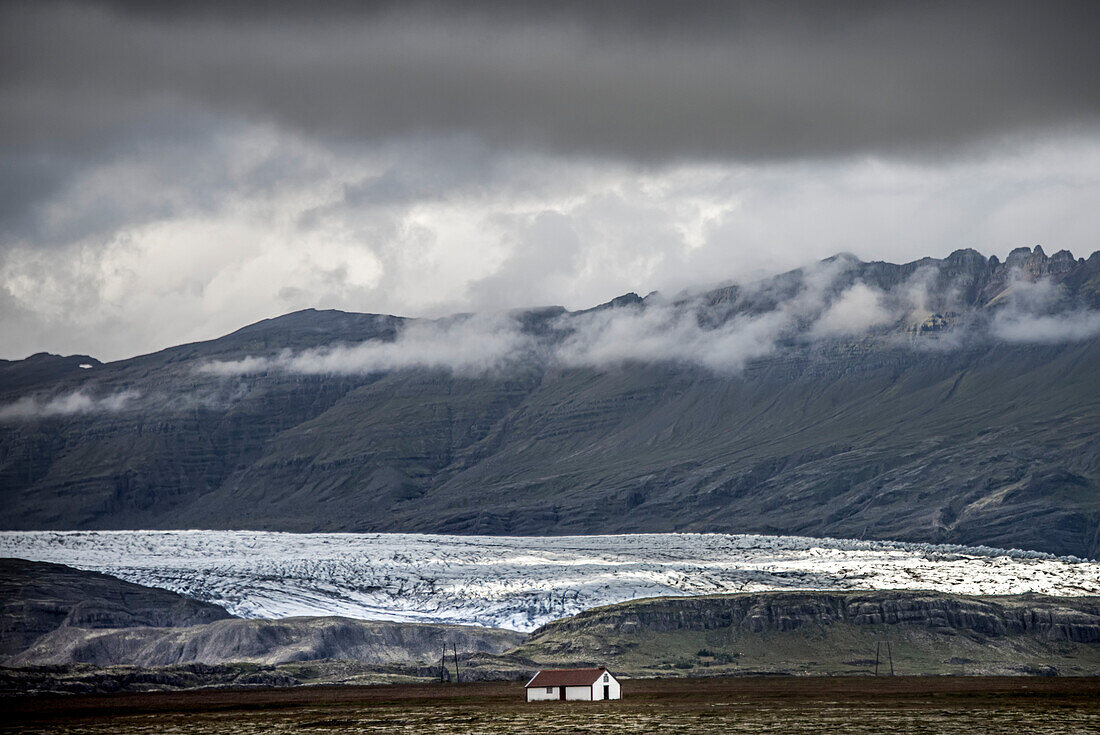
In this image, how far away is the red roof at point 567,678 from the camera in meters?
113

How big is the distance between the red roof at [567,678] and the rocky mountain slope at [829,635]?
3575 centimetres

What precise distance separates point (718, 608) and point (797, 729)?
293 feet

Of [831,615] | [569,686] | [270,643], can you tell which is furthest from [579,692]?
[831,615]

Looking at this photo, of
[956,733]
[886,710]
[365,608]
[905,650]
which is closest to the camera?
[956,733]

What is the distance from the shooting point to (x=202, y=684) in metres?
135

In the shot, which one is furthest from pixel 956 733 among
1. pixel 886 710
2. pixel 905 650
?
pixel 905 650

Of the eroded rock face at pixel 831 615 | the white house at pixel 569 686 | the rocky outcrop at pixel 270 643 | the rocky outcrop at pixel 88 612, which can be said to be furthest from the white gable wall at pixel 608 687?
the rocky outcrop at pixel 88 612

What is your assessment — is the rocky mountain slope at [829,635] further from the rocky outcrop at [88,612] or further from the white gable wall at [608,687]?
the rocky outcrop at [88,612]

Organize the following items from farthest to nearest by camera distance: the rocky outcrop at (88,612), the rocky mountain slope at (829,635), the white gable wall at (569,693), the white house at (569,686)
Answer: the rocky outcrop at (88,612) → the rocky mountain slope at (829,635) → the white house at (569,686) → the white gable wall at (569,693)

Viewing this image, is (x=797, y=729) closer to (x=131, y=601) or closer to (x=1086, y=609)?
(x=1086, y=609)

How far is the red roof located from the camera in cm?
11275

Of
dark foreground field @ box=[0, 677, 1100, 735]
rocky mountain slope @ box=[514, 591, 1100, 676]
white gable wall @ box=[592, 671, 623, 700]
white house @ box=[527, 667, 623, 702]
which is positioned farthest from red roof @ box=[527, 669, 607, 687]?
rocky mountain slope @ box=[514, 591, 1100, 676]

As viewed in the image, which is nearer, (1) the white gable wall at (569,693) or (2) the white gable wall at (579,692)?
(1) the white gable wall at (569,693)

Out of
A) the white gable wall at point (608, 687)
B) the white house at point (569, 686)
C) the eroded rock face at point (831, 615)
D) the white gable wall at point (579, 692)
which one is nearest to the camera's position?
the white house at point (569, 686)
